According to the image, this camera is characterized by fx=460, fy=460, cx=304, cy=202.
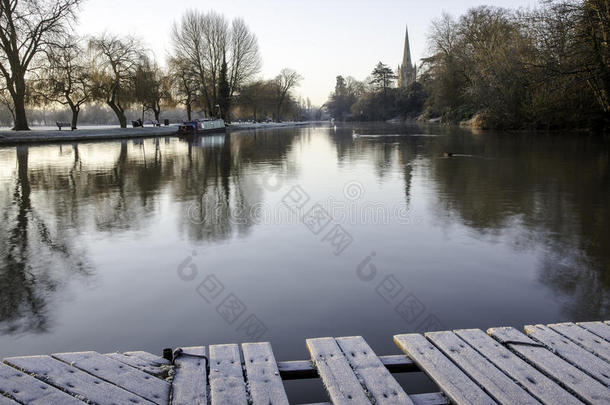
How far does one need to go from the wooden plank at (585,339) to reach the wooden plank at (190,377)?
8.59 ft

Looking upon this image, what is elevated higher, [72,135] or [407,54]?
[407,54]

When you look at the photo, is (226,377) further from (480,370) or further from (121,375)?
(480,370)

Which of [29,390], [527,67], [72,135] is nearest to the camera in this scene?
[29,390]

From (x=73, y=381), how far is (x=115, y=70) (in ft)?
149

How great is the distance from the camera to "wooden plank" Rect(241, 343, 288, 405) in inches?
104

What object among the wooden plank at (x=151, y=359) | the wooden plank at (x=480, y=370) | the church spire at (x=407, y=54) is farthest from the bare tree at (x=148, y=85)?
the church spire at (x=407, y=54)

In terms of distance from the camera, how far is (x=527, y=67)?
98.8ft

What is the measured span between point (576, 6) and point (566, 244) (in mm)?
24930

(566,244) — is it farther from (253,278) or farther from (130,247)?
(130,247)

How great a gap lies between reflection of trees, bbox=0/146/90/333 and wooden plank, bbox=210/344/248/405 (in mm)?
1960

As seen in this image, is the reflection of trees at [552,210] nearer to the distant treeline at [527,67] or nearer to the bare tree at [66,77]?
the distant treeline at [527,67]

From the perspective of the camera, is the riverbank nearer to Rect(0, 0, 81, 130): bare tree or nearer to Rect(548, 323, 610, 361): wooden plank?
Rect(0, 0, 81, 130): bare tree

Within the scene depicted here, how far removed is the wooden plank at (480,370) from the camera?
105 inches

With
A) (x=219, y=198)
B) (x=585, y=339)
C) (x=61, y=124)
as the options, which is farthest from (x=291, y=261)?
(x=61, y=124)
